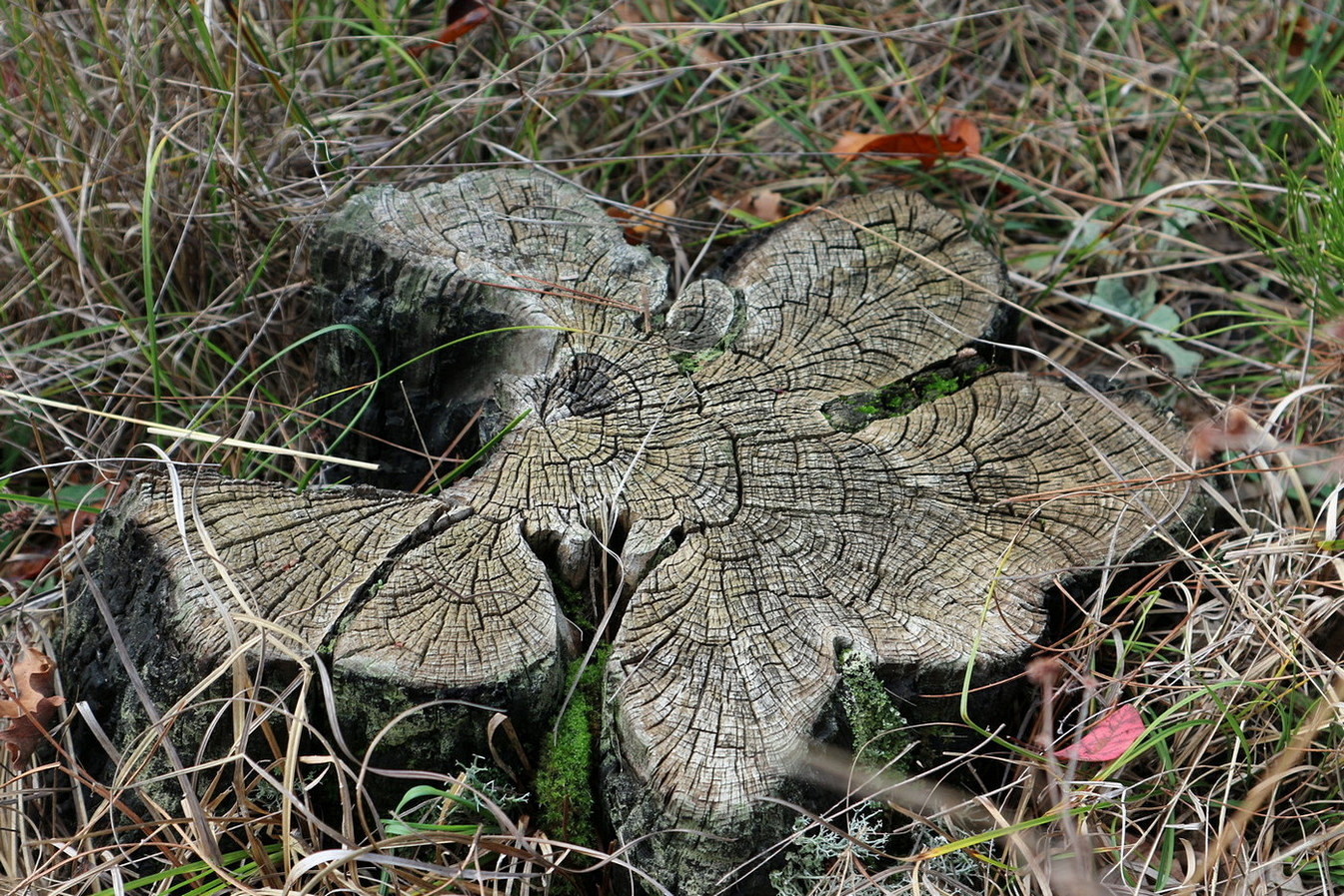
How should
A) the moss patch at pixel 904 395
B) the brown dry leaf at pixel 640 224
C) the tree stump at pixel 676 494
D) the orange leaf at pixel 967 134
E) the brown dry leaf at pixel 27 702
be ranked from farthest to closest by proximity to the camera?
1. the orange leaf at pixel 967 134
2. the brown dry leaf at pixel 640 224
3. the moss patch at pixel 904 395
4. the brown dry leaf at pixel 27 702
5. the tree stump at pixel 676 494

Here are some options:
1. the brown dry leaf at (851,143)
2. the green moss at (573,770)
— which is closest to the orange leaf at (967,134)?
the brown dry leaf at (851,143)

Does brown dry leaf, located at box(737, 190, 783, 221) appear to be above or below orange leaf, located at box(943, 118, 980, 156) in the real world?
below

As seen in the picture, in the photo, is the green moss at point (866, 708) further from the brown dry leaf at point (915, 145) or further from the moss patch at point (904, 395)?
the brown dry leaf at point (915, 145)

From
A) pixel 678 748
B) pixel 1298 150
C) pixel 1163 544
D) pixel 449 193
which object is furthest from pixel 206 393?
pixel 1298 150

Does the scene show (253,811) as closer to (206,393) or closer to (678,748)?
(678,748)

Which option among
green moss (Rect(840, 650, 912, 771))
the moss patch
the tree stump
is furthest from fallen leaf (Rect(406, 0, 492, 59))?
green moss (Rect(840, 650, 912, 771))

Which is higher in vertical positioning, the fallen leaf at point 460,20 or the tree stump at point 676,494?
the fallen leaf at point 460,20

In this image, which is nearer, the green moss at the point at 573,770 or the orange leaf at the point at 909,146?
the green moss at the point at 573,770

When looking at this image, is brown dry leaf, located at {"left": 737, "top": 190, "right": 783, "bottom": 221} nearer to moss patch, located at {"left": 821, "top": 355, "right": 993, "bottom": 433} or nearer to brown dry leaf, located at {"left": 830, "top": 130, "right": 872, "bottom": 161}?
brown dry leaf, located at {"left": 830, "top": 130, "right": 872, "bottom": 161}

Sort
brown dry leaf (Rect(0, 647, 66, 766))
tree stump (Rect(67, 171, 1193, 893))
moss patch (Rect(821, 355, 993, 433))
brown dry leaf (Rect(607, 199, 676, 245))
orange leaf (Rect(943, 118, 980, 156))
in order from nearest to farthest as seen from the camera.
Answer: tree stump (Rect(67, 171, 1193, 893))
brown dry leaf (Rect(0, 647, 66, 766))
moss patch (Rect(821, 355, 993, 433))
brown dry leaf (Rect(607, 199, 676, 245))
orange leaf (Rect(943, 118, 980, 156))
